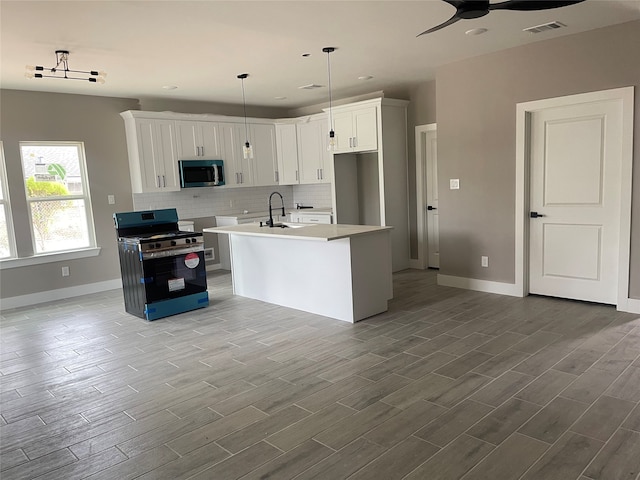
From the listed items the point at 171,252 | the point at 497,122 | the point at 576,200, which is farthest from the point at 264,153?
the point at 576,200

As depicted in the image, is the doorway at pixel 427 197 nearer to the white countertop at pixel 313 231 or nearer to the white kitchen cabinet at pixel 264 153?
the white countertop at pixel 313 231

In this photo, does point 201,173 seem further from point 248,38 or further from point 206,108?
point 248,38

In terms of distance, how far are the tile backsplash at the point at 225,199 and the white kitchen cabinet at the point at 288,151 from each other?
0.43 m

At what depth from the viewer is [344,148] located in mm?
7125

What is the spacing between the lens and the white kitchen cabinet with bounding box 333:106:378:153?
22.1 feet

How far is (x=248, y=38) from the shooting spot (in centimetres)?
424

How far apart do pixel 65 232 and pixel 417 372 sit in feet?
17.6

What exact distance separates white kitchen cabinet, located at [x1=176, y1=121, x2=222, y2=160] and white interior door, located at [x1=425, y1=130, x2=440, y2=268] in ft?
10.8

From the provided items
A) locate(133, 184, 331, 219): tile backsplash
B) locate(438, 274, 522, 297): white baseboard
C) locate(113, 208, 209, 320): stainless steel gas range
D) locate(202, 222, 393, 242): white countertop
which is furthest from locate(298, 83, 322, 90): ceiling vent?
locate(438, 274, 522, 297): white baseboard

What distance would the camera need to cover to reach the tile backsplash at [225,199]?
7.33 m

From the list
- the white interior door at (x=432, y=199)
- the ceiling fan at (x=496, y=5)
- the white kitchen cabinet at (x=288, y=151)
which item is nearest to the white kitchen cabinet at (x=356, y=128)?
the white interior door at (x=432, y=199)

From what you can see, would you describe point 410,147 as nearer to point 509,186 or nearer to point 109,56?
point 509,186

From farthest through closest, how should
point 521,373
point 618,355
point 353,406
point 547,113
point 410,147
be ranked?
point 410,147
point 547,113
point 618,355
point 521,373
point 353,406

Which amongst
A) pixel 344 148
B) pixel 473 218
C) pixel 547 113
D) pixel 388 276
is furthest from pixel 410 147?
pixel 388 276
